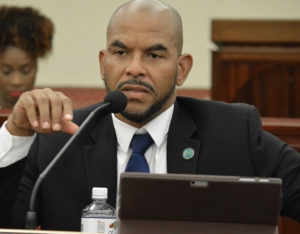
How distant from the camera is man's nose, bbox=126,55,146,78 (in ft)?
6.88

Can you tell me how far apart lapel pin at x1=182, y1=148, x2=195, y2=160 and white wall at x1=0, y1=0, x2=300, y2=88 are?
13.9ft

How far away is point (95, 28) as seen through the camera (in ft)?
21.3

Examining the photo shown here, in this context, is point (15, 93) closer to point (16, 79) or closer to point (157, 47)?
point (16, 79)

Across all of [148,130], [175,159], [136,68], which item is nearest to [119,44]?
[136,68]

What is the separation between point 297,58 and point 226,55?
356 mm

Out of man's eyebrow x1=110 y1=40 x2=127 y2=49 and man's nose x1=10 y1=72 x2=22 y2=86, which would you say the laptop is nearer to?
man's eyebrow x1=110 y1=40 x2=127 y2=49

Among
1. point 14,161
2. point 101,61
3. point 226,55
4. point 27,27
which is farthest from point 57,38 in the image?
point 14,161

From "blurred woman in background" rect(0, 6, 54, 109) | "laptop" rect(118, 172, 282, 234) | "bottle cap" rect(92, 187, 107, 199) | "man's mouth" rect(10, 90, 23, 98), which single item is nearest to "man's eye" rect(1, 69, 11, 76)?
"blurred woman in background" rect(0, 6, 54, 109)

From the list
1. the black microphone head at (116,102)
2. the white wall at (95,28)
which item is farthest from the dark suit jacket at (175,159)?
the white wall at (95,28)

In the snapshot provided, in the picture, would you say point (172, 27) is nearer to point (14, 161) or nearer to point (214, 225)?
point (14, 161)

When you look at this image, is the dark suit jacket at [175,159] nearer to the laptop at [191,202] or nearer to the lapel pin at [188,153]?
the lapel pin at [188,153]

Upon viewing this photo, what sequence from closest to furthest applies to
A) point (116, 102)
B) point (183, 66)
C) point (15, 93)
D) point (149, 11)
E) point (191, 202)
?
1. point (191, 202)
2. point (116, 102)
3. point (149, 11)
4. point (183, 66)
5. point (15, 93)

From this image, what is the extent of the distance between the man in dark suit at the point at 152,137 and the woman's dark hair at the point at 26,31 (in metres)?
2.13

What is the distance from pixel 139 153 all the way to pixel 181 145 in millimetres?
146
